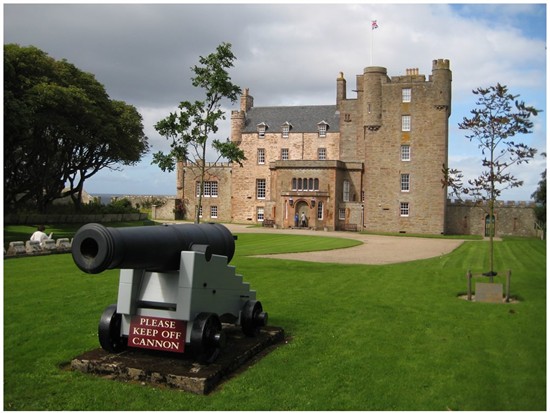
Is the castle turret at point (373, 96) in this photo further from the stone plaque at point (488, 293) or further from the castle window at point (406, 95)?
the stone plaque at point (488, 293)

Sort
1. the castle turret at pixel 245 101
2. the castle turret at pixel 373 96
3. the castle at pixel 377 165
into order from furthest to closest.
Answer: the castle turret at pixel 245 101 → the castle turret at pixel 373 96 → the castle at pixel 377 165

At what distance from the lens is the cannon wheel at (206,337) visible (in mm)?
6582

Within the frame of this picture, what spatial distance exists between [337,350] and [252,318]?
1275 mm

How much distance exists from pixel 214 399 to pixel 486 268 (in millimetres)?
13725

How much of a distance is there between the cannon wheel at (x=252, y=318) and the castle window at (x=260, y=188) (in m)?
47.6

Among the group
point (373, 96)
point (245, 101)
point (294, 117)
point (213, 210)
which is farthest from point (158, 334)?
point (245, 101)

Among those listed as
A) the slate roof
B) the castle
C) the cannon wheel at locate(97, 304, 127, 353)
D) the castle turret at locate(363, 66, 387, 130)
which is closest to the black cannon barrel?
the cannon wheel at locate(97, 304, 127, 353)

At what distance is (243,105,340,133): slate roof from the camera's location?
55.3 metres

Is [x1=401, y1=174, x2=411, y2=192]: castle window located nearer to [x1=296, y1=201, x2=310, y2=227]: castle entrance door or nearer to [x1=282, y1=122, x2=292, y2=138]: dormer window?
[x1=296, y1=201, x2=310, y2=227]: castle entrance door

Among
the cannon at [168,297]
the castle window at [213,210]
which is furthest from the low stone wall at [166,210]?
the cannon at [168,297]

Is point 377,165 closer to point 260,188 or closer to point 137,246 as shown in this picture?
point 260,188

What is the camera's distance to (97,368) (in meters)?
6.68

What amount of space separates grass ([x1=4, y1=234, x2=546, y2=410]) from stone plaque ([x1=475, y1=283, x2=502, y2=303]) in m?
0.47

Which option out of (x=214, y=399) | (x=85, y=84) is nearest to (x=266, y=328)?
(x=214, y=399)
